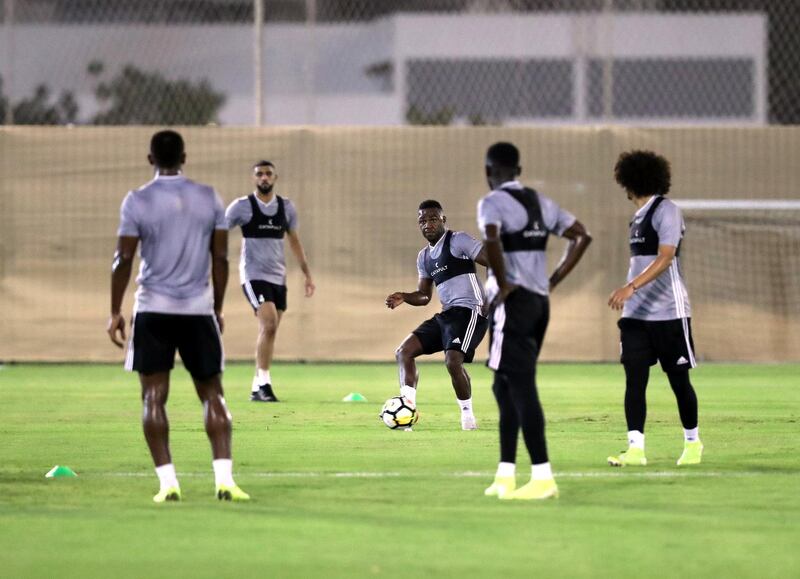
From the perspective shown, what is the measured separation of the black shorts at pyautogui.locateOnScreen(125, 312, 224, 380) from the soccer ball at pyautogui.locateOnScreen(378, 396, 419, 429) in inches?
159

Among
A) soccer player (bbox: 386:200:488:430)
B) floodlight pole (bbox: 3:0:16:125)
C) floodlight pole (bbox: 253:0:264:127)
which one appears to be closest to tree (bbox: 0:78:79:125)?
floodlight pole (bbox: 3:0:16:125)

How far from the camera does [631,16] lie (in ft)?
81.1

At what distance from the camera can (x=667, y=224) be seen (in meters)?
10.3

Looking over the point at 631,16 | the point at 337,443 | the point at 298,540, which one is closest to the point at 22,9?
the point at 631,16

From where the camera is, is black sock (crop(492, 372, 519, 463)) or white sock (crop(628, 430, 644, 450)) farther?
white sock (crop(628, 430, 644, 450))

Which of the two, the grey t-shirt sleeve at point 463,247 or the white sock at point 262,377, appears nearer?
the grey t-shirt sleeve at point 463,247

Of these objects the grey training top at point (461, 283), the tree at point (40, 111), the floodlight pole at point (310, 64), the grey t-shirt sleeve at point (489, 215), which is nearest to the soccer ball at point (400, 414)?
the grey training top at point (461, 283)

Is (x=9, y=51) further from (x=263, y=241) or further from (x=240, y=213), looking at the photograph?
(x=263, y=241)

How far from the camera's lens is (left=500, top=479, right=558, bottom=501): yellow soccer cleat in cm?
862

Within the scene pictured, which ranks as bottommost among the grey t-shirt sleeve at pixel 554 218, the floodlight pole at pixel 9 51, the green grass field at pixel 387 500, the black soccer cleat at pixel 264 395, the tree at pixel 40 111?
the green grass field at pixel 387 500

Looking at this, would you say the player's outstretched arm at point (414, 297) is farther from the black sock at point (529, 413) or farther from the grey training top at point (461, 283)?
the black sock at point (529, 413)

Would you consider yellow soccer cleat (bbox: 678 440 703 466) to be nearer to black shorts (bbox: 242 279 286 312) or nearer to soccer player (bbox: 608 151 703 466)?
soccer player (bbox: 608 151 703 466)

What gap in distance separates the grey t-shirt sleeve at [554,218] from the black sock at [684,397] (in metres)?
2.05

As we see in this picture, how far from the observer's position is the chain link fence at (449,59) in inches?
878
